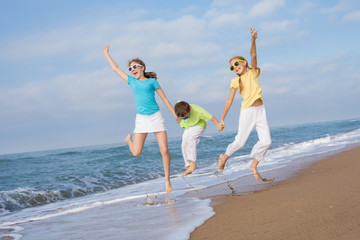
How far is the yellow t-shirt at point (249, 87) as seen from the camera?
5645mm

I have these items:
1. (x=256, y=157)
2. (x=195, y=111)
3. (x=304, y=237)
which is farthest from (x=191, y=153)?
(x=304, y=237)

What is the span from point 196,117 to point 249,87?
1157mm

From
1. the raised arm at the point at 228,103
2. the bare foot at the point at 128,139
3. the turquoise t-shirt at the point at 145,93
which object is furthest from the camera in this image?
the bare foot at the point at 128,139

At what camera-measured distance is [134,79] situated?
5625mm

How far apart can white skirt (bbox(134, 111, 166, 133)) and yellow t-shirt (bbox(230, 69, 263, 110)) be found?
1.27 m

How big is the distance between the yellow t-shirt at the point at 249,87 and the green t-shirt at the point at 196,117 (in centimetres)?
79

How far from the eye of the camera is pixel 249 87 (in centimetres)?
568

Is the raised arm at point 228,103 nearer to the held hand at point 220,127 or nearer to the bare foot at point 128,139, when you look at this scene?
the held hand at point 220,127

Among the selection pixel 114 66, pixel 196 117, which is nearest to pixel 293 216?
pixel 196 117

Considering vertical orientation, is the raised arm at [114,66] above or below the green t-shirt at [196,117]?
above

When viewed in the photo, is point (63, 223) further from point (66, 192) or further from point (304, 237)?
point (66, 192)

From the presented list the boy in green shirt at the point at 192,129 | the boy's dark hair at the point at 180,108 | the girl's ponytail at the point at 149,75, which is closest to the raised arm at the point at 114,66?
the girl's ponytail at the point at 149,75

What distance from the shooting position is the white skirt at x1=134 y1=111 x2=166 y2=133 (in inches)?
220

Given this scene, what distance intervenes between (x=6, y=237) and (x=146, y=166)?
9.85 metres
